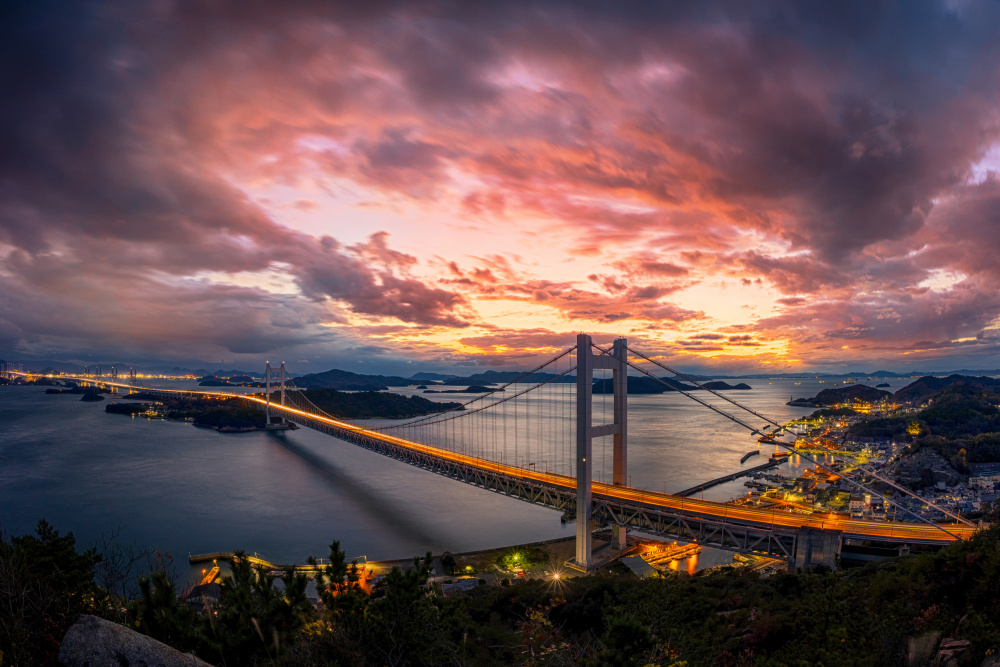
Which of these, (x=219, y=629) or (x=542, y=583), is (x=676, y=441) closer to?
(x=542, y=583)

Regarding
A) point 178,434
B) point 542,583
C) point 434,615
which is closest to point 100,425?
point 178,434

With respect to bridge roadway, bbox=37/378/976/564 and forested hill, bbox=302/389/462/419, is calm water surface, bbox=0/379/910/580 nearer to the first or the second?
bridge roadway, bbox=37/378/976/564

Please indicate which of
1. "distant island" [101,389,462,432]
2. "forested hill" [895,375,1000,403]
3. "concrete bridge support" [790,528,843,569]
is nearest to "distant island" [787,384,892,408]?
"forested hill" [895,375,1000,403]

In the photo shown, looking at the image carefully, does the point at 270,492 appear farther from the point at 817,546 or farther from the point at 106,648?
the point at 106,648

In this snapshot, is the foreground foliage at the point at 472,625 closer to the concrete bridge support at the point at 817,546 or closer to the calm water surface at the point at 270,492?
the concrete bridge support at the point at 817,546

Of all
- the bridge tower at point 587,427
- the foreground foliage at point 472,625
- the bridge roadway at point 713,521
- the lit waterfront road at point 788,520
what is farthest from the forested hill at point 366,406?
the foreground foliage at point 472,625

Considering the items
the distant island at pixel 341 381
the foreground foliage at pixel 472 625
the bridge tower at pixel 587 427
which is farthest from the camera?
the distant island at pixel 341 381
